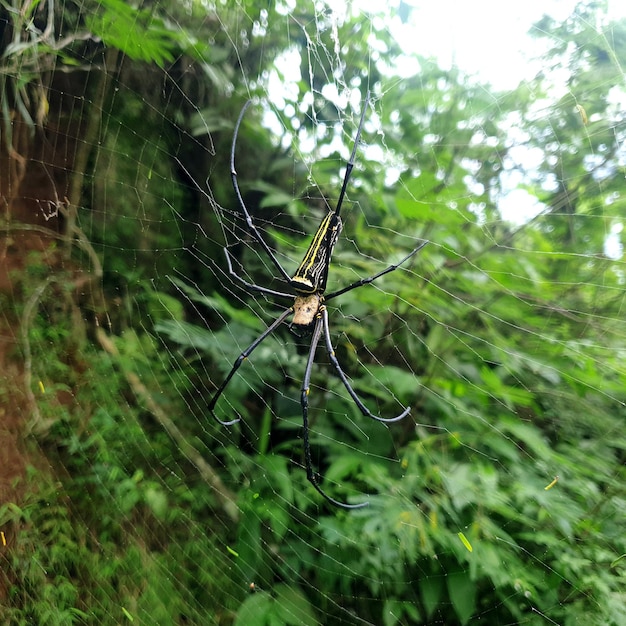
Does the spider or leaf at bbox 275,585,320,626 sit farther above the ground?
the spider

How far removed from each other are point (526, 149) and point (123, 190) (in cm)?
266

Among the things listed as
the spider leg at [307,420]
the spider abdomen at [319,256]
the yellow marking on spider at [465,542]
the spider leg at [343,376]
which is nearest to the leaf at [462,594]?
the yellow marking on spider at [465,542]

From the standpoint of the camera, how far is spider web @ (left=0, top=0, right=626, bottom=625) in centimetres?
155

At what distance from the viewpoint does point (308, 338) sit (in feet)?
7.38

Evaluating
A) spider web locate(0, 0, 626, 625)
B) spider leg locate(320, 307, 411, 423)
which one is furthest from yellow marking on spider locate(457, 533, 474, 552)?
spider leg locate(320, 307, 411, 423)

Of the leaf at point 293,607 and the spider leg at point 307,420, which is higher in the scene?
the spider leg at point 307,420

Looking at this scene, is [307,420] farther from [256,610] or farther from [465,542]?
[256,610]

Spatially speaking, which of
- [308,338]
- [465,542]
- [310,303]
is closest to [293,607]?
[465,542]

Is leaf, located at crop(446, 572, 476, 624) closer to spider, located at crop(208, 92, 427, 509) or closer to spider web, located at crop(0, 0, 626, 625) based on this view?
spider web, located at crop(0, 0, 626, 625)

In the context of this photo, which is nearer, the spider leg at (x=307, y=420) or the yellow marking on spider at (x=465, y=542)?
the yellow marking on spider at (x=465, y=542)

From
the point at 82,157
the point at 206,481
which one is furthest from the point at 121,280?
the point at 206,481

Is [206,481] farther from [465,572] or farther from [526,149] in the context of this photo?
[526,149]

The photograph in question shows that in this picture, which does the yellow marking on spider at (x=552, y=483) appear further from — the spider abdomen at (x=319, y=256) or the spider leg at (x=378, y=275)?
the spider abdomen at (x=319, y=256)

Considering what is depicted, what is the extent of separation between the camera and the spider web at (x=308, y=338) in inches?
61.0
